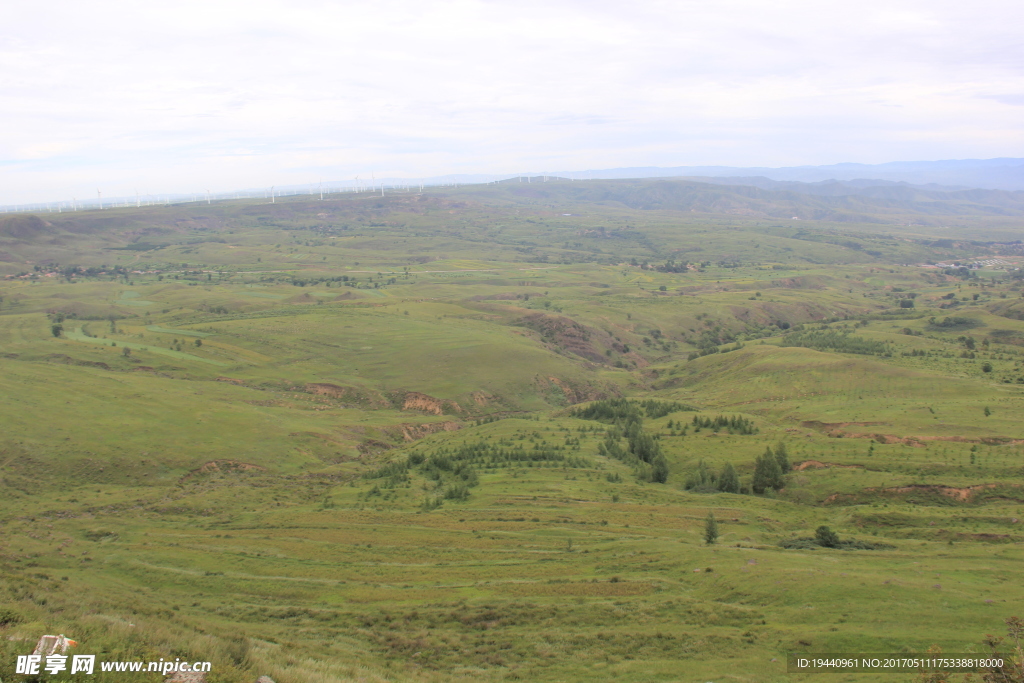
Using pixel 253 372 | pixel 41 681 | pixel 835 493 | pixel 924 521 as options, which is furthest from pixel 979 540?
pixel 253 372

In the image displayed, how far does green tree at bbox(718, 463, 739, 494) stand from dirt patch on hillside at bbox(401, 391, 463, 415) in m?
46.7

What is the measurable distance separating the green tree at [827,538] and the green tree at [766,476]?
13266 millimetres

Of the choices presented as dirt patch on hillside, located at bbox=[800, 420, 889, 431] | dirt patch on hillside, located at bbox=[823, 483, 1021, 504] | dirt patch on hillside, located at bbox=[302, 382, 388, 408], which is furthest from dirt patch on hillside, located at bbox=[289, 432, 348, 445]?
dirt patch on hillside, located at bbox=[800, 420, 889, 431]

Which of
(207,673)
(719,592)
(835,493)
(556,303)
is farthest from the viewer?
(556,303)

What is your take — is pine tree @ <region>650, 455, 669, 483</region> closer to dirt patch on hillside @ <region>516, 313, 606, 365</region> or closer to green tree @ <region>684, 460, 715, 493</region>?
green tree @ <region>684, 460, 715, 493</region>

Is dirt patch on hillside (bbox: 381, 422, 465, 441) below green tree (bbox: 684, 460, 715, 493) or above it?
below

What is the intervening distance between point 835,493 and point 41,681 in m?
50.7

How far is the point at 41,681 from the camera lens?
56.2 feet

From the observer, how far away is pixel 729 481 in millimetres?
54906

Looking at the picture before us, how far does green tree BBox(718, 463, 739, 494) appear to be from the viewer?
54.4 m

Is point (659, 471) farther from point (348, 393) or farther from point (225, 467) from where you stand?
point (348, 393)

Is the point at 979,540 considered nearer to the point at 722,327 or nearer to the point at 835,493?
the point at 835,493

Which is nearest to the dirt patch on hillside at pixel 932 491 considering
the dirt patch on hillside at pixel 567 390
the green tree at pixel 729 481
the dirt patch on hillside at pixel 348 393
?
the green tree at pixel 729 481

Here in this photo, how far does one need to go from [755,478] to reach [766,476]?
0.90 meters
